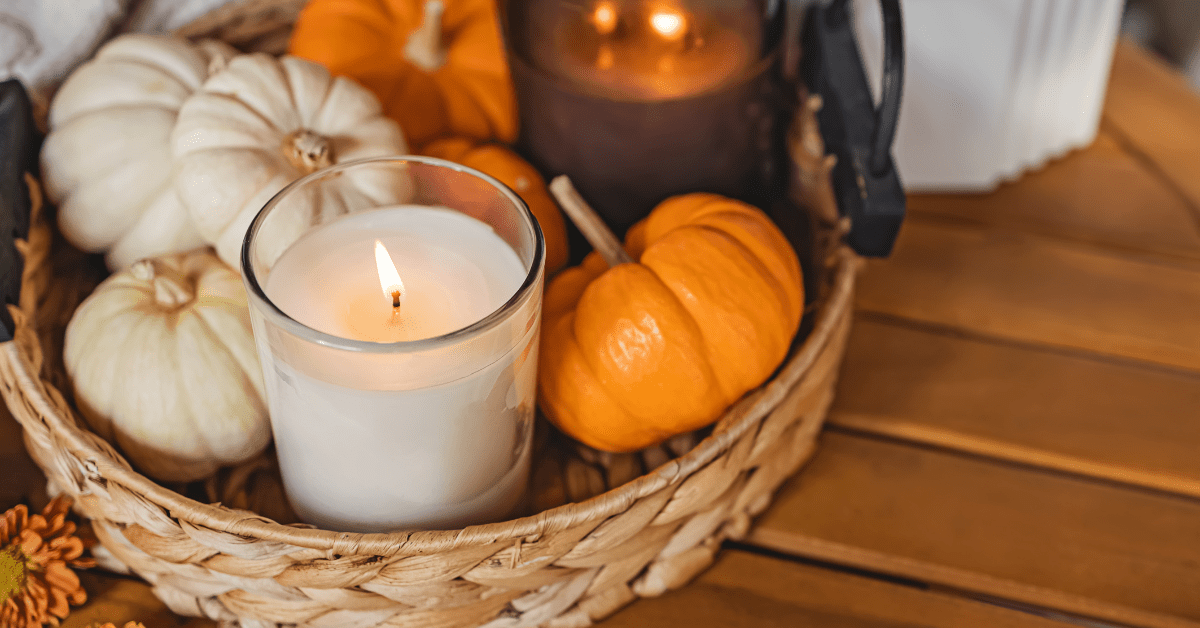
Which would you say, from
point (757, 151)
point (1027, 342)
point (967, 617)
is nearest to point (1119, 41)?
point (1027, 342)

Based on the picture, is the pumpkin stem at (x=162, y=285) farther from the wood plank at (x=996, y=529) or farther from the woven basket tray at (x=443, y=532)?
the wood plank at (x=996, y=529)

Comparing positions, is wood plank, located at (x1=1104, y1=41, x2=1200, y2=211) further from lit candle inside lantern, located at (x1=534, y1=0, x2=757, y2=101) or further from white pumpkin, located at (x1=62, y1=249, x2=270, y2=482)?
white pumpkin, located at (x1=62, y1=249, x2=270, y2=482)

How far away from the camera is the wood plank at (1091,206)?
2.79 feet

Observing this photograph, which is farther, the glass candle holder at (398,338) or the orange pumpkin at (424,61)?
the orange pumpkin at (424,61)

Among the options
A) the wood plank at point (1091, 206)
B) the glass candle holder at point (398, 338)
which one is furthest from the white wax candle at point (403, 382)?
the wood plank at point (1091, 206)

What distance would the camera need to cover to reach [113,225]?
636 mm

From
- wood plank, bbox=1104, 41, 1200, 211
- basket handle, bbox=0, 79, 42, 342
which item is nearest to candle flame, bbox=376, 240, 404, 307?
basket handle, bbox=0, 79, 42, 342

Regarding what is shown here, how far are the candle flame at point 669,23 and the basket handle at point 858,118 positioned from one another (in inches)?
4.8

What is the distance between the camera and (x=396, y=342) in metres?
0.43

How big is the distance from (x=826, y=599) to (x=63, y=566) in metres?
0.47

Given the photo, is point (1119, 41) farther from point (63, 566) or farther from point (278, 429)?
point (63, 566)

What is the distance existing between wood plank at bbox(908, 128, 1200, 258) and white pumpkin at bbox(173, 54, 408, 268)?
556 mm

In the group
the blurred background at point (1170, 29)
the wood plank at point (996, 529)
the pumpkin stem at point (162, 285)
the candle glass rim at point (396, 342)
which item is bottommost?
the blurred background at point (1170, 29)

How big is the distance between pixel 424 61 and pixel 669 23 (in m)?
0.24
